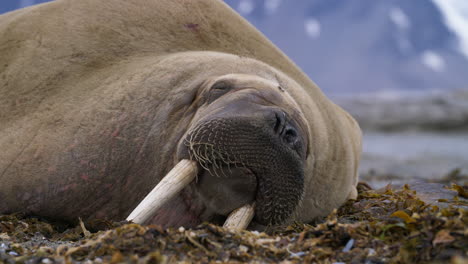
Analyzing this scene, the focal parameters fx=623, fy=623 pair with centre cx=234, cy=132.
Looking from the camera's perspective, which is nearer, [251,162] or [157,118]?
[251,162]

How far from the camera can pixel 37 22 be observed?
17.9ft

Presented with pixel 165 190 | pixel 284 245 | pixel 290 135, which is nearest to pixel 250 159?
pixel 290 135

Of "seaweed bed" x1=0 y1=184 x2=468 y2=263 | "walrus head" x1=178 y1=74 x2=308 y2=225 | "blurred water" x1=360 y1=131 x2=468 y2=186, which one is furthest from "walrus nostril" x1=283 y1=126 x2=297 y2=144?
"blurred water" x1=360 y1=131 x2=468 y2=186

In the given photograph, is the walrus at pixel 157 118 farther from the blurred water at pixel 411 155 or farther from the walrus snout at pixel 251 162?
the blurred water at pixel 411 155

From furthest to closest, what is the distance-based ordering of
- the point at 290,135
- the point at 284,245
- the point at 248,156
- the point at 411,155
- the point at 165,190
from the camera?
the point at 411,155 < the point at 290,135 < the point at 248,156 < the point at 165,190 < the point at 284,245

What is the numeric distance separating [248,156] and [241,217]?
374mm

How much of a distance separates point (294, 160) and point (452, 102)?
17.4 metres

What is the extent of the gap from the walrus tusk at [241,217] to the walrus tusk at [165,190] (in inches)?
13.3

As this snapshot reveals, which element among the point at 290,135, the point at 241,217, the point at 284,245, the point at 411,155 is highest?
the point at 290,135

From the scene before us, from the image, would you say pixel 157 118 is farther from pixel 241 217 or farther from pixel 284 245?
pixel 284 245

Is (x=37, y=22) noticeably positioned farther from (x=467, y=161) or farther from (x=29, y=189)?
(x=467, y=161)

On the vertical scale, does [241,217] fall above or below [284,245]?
below

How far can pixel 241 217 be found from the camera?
3779mm

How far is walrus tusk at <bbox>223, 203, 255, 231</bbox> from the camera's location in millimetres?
3729
